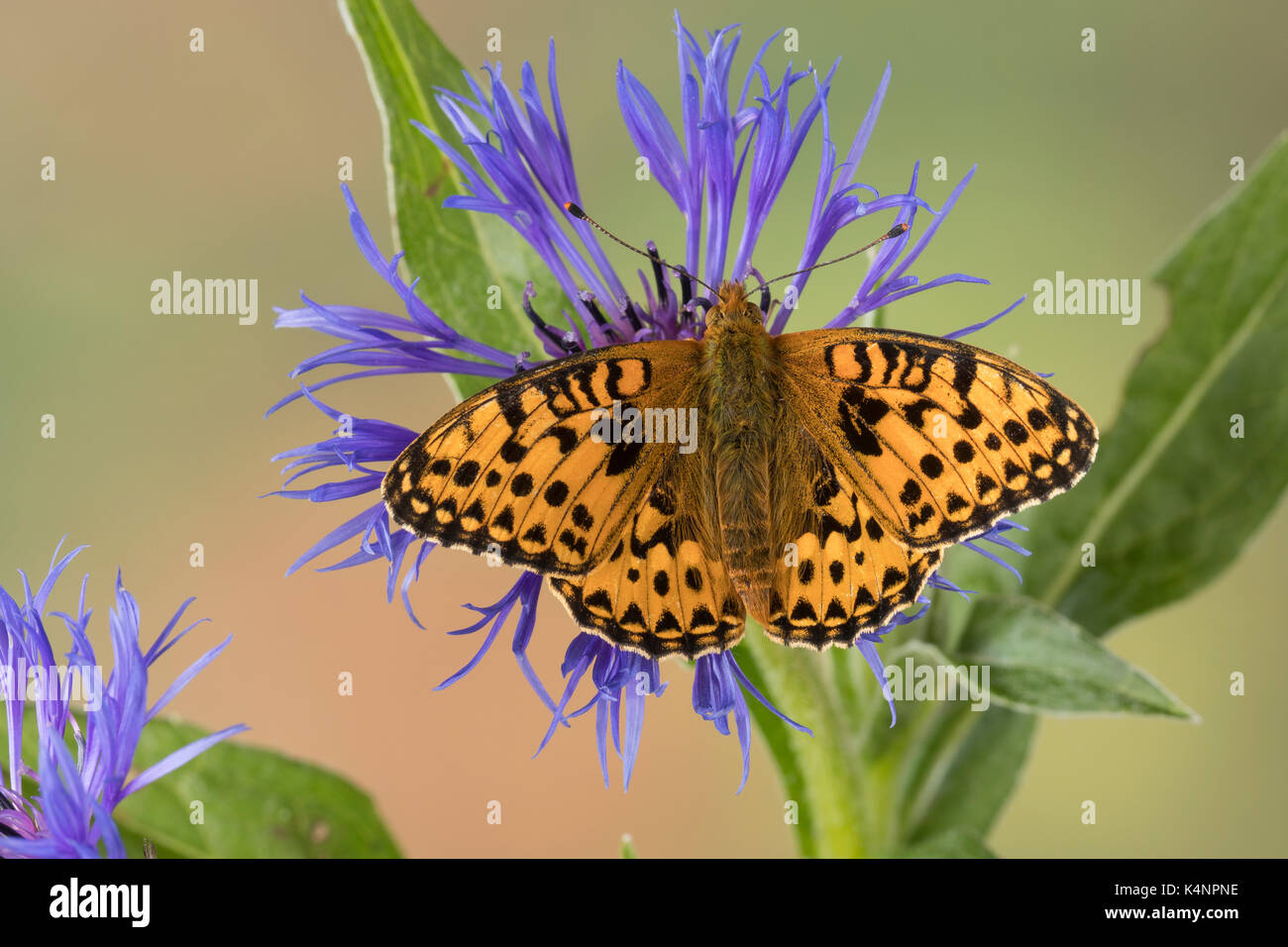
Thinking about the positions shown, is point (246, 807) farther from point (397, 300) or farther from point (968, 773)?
point (397, 300)

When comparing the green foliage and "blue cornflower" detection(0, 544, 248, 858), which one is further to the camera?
the green foliage

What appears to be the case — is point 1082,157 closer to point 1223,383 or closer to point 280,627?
point 1223,383

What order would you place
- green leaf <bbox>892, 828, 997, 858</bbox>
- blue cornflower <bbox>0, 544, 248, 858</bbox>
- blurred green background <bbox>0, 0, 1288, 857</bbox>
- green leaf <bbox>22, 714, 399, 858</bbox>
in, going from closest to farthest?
blue cornflower <bbox>0, 544, 248, 858</bbox> < green leaf <bbox>892, 828, 997, 858</bbox> < green leaf <bbox>22, 714, 399, 858</bbox> < blurred green background <bbox>0, 0, 1288, 857</bbox>

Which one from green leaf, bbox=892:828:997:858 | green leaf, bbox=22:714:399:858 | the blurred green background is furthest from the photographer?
the blurred green background

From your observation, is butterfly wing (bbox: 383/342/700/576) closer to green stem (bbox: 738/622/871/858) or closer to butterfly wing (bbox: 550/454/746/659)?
butterfly wing (bbox: 550/454/746/659)

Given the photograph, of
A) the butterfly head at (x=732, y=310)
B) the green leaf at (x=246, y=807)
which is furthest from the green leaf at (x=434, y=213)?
the green leaf at (x=246, y=807)

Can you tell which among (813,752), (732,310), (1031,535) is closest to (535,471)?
(732,310)

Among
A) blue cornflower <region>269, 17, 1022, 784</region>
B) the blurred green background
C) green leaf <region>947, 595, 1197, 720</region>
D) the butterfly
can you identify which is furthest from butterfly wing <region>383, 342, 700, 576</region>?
the blurred green background

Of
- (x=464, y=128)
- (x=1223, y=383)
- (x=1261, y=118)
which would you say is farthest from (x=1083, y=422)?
(x=1261, y=118)

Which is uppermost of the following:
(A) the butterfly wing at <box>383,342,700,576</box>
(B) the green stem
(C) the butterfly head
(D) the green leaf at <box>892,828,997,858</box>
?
(C) the butterfly head
